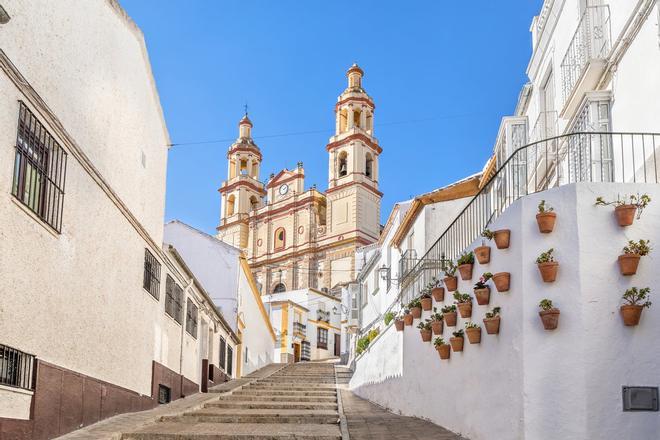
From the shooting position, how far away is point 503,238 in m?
8.82

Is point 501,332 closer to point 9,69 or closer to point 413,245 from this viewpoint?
point 9,69

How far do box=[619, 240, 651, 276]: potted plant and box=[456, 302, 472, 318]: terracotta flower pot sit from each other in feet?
7.35

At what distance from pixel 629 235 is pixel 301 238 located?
62.4 metres

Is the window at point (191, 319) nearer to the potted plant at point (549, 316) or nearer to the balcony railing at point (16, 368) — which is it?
the balcony railing at point (16, 368)

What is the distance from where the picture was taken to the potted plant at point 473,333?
948cm

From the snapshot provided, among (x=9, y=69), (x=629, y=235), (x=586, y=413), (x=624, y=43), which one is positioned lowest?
(x=586, y=413)

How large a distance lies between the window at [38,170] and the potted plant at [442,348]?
17.1ft

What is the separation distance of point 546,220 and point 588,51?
4.09m

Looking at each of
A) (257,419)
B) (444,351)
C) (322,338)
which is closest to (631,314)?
(444,351)

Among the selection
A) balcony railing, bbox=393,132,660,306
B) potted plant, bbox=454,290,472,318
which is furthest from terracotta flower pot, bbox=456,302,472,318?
balcony railing, bbox=393,132,660,306

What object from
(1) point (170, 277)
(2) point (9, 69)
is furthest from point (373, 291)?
(2) point (9, 69)

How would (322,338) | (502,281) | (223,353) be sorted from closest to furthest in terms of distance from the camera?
(502,281) < (223,353) < (322,338)

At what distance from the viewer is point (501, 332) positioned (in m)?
8.83

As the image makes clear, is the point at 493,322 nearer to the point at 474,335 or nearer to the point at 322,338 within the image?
the point at 474,335
